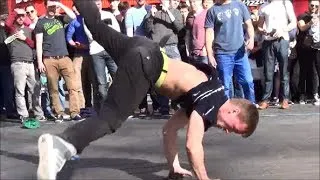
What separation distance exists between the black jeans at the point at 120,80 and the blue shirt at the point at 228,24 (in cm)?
368

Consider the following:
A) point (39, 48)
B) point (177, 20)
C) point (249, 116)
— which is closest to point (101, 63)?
point (39, 48)

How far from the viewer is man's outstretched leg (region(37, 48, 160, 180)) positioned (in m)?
5.07

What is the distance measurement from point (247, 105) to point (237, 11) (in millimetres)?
3946

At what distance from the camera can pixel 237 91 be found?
1034 centimetres

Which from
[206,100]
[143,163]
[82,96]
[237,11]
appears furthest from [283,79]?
[206,100]

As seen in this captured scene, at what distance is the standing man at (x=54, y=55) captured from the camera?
9.66 metres

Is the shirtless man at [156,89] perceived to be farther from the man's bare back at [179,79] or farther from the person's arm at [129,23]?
the person's arm at [129,23]

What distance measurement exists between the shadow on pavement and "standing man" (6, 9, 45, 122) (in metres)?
2.29

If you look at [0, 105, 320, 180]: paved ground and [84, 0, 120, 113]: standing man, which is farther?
[84, 0, 120, 113]: standing man

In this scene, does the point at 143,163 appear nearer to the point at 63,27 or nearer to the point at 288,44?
the point at 63,27

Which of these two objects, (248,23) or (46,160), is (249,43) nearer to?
(248,23)

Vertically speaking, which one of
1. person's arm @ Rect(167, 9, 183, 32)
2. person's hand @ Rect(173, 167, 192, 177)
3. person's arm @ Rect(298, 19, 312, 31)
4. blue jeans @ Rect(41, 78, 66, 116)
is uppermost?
person's arm @ Rect(167, 9, 183, 32)

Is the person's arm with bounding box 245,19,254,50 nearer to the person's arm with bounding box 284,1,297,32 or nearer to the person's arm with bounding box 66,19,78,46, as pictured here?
the person's arm with bounding box 284,1,297,32

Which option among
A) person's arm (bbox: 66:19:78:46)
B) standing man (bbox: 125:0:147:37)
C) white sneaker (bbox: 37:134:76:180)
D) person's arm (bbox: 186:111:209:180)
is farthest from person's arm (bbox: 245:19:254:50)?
white sneaker (bbox: 37:134:76:180)
